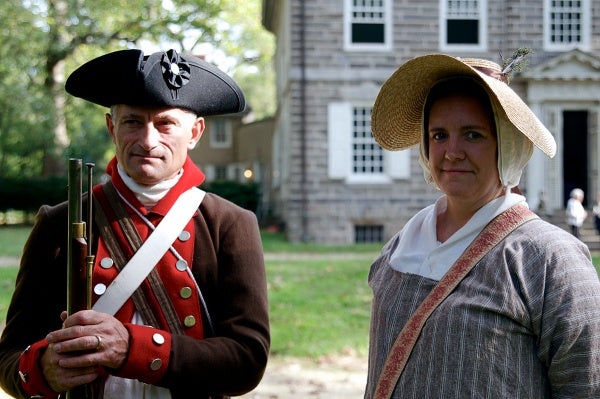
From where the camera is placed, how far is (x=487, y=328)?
238 centimetres

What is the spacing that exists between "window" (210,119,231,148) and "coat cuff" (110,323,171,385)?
36.0 meters

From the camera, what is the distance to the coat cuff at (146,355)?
2.42 m

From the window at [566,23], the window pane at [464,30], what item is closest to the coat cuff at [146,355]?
the window pane at [464,30]

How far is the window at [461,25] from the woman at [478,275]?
17.2 meters

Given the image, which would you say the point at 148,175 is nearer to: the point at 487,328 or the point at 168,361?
the point at 168,361

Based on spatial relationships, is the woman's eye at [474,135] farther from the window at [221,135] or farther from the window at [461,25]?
the window at [221,135]

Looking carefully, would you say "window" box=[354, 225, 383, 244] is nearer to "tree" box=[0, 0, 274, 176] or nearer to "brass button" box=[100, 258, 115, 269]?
"tree" box=[0, 0, 274, 176]

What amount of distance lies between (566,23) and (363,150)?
5977mm

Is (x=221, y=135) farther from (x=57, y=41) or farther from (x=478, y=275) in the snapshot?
(x=478, y=275)

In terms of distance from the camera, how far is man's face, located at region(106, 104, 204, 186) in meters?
2.67

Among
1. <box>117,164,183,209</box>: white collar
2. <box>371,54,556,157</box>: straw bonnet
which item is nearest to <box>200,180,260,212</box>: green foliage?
<box>371,54,556,157</box>: straw bonnet

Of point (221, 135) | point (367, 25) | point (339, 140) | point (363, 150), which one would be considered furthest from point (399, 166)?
point (221, 135)

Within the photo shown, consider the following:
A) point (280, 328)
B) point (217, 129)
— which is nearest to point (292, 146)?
point (280, 328)

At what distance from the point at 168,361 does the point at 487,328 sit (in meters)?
0.99
